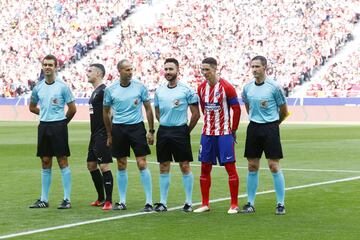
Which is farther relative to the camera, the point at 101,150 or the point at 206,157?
the point at 101,150

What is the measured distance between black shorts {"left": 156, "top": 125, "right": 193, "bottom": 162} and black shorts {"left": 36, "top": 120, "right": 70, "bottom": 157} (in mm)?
1554

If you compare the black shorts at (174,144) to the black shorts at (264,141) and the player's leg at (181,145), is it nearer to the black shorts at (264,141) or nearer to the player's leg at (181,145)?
the player's leg at (181,145)

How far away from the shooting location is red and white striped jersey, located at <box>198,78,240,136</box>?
12938 mm

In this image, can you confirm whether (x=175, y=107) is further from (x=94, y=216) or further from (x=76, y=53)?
(x=76, y=53)

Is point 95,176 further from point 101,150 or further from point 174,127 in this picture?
point 174,127

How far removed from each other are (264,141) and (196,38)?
1707 inches

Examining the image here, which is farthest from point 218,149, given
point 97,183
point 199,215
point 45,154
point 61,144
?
point 45,154

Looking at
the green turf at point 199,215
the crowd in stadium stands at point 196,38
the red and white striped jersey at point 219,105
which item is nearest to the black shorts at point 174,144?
the red and white striped jersey at point 219,105

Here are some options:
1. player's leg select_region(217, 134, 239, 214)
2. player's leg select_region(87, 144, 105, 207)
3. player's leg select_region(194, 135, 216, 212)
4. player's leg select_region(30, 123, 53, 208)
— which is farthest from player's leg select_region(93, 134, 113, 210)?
player's leg select_region(217, 134, 239, 214)

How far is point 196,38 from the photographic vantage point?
5584 cm

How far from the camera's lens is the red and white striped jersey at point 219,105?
1294 centimetres

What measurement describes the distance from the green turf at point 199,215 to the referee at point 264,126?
0.48 m

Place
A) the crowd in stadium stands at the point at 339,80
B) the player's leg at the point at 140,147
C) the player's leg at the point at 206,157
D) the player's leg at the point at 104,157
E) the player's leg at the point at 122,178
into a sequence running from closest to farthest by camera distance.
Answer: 1. the player's leg at the point at 206,157
2. the player's leg at the point at 140,147
3. the player's leg at the point at 122,178
4. the player's leg at the point at 104,157
5. the crowd in stadium stands at the point at 339,80

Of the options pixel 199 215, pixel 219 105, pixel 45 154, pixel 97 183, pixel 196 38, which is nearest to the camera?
pixel 199 215
